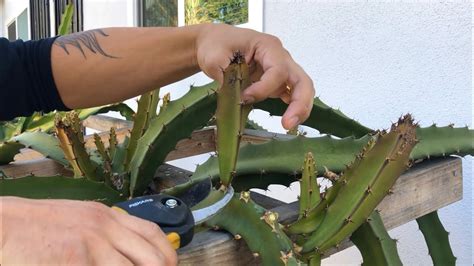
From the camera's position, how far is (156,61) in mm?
763

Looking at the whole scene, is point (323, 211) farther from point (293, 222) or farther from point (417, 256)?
point (417, 256)

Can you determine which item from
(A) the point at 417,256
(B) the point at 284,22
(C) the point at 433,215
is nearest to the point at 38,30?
(B) the point at 284,22

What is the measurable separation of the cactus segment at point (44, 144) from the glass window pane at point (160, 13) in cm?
153

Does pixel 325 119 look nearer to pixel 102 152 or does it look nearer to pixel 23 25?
pixel 102 152

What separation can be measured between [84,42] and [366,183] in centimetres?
52

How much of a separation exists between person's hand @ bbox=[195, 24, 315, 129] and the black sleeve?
24 centimetres

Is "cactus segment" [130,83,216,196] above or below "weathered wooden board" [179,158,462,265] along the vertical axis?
above

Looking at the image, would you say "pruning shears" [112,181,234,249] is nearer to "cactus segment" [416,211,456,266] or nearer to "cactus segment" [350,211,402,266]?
"cactus segment" [350,211,402,266]

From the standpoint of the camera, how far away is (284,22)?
1.66 metres

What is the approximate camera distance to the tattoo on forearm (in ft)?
2.72

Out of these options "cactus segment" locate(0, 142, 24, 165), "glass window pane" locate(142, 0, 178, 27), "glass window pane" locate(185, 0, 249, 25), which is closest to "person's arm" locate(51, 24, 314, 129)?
"cactus segment" locate(0, 142, 24, 165)

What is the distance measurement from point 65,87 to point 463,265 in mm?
939

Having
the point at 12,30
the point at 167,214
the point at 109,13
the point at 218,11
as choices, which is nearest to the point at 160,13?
the point at 109,13

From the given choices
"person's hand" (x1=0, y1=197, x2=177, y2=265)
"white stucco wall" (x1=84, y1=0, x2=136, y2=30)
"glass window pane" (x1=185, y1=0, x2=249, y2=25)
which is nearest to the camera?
"person's hand" (x1=0, y1=197, x2=177, y2=265)
